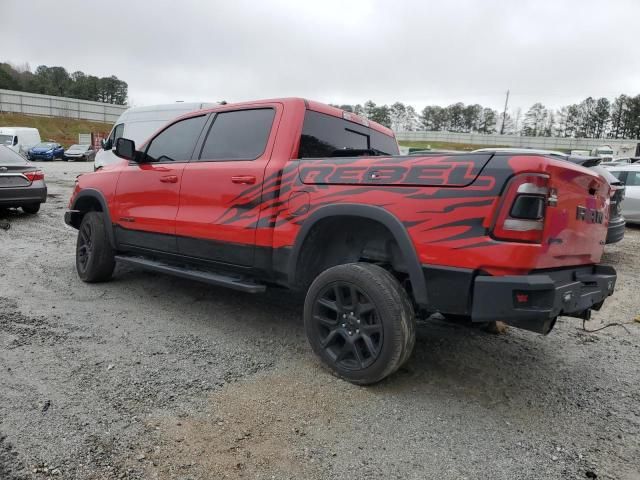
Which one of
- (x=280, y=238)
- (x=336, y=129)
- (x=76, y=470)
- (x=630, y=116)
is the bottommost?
(x=76, y=470)

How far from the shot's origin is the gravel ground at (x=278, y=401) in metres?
2.25

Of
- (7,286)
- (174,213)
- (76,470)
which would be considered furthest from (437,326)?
(7,286)

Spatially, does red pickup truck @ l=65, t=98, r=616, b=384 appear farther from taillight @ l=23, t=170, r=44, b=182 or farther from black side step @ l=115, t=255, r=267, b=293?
taillight @ l=23, t=170, r=44, b=182

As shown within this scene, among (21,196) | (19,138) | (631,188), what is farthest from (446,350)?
(19,138)

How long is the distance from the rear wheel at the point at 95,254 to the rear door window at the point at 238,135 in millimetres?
1766

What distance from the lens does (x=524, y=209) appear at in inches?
95.3

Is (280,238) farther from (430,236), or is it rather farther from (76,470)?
(76,470)

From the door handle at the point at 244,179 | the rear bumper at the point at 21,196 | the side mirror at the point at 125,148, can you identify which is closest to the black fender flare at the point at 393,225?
the door handle at the point at 244,179

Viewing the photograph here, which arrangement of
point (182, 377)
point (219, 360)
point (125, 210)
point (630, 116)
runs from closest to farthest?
point (182, 377) < point (219, 360) < point (125, 210) < point (630, 116)

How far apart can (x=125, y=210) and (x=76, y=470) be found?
3.02 m

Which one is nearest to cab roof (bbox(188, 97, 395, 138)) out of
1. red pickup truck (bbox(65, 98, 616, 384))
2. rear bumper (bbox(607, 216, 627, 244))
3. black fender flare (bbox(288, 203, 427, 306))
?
A: red pickup truck (bbox(65, 98, 616, 384))

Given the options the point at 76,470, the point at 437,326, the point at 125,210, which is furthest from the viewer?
the point at 125,210

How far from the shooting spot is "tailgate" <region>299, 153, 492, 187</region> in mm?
2551

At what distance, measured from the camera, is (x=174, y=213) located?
4.16m
